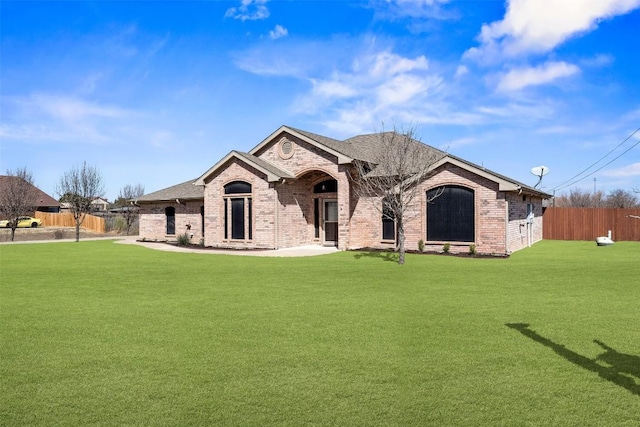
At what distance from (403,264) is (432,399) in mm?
11749

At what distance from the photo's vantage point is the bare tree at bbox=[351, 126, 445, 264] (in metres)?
17.5

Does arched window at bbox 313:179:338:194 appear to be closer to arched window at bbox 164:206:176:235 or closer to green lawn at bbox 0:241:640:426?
arched window at bbox 164:206:176:235

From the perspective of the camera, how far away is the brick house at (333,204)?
19.4 metres

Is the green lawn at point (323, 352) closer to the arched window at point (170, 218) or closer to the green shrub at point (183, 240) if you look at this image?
the green shrub at point (183, 240)

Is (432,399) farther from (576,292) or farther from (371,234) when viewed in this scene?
(371,234)

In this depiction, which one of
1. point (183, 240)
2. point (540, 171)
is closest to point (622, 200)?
point (540, 171)

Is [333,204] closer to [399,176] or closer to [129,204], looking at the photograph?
[399,176]

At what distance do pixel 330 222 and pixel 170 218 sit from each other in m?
11.0

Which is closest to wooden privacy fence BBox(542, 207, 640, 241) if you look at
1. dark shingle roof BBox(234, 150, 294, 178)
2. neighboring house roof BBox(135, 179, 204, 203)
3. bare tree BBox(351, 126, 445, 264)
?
bare tree BBox(351, 126, 445, 264)

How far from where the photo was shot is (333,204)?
24156mm

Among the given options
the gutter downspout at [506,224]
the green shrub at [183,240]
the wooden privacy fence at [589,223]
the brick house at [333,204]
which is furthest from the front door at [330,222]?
the wooden privacy fence at [589,223]

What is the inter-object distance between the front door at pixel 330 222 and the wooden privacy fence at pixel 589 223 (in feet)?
46.5

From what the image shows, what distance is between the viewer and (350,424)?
4.22 metres

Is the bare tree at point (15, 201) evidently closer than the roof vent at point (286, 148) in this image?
No
